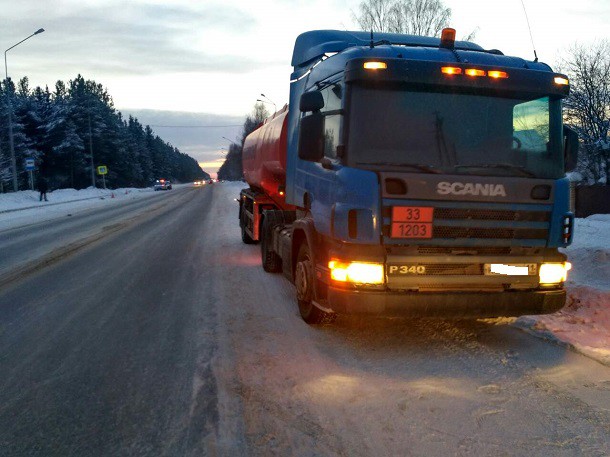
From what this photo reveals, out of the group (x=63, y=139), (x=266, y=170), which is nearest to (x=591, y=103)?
(x=266, y=170)

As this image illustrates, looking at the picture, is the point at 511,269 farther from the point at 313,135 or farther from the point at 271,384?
the point at 271,384

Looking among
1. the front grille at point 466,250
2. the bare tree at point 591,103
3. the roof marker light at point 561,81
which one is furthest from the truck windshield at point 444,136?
the bare tree at point 591,103

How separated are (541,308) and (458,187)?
58.6 inches

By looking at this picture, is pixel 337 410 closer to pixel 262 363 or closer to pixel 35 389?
pixel 262 363

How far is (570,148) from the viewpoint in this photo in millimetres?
5469

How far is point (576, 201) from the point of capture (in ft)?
72.5

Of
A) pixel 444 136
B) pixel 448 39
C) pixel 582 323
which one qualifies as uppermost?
pixel 448 39

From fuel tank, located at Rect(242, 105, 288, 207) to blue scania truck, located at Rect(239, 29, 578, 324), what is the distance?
3272 millimetres

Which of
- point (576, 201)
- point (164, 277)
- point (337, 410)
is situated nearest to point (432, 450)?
point (337, 410)

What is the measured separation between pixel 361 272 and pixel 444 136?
5.02 ft

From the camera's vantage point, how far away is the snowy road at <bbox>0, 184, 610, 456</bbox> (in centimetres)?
353

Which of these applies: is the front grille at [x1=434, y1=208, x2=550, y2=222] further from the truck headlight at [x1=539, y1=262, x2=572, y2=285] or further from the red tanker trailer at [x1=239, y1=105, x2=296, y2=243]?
the red tanker trailer at [x1=239, y1=105, x2=296, y2=243]

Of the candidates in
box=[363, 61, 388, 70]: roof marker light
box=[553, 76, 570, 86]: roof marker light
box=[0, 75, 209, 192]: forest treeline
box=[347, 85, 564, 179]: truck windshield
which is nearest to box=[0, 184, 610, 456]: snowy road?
box=[347, 85, 564, 179]: truck windshield

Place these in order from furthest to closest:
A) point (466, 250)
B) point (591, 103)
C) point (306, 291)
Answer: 1. point (591, 103)
2. point (306, 291)
3. point (466, 250)
